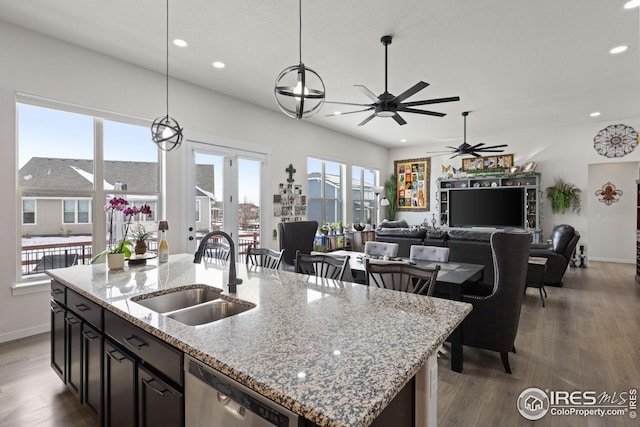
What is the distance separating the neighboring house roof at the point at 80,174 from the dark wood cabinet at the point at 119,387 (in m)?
2.77

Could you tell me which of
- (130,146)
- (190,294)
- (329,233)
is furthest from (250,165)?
(190,294)

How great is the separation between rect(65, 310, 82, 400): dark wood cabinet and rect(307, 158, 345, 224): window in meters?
5.11

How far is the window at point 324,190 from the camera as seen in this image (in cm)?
708

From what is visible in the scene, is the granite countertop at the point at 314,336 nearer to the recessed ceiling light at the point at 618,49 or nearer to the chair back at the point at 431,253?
the chair back at the point at 431,253

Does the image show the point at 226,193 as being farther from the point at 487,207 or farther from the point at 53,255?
the point at 487,207

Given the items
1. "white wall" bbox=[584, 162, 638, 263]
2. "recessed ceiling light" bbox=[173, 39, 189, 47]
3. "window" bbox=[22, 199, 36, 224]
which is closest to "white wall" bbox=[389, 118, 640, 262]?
"white wall" bbox=[584, 162, 638, 263]

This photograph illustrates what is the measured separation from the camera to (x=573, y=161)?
23.9 ft

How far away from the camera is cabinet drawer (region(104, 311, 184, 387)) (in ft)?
3.93

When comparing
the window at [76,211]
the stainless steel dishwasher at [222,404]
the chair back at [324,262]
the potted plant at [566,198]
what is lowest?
the stainless steel dishwasher at [222,404]

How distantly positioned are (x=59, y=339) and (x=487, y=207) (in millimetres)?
8334

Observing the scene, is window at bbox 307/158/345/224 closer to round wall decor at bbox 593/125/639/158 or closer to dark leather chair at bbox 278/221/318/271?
dark leather chair at bbox 278/221/318/271

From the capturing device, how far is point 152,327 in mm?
1287

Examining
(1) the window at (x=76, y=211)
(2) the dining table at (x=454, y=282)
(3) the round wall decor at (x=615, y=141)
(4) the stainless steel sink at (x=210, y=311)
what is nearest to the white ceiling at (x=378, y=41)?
(1) the window at (x=76, y=211)

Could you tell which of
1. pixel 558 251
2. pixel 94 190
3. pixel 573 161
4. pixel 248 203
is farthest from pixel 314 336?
pixel 573 161
